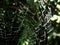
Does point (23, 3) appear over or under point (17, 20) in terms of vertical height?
over

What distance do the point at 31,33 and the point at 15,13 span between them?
1.47 ft

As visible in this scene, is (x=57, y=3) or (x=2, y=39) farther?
(x=2, y=39)

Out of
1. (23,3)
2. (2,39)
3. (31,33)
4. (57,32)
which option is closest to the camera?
(57,32)

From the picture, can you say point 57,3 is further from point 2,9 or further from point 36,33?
point 2,9

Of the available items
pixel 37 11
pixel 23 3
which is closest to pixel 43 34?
pixel 37 11

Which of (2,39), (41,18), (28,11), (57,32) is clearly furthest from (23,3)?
(57,32)

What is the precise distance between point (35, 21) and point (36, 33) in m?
0.16

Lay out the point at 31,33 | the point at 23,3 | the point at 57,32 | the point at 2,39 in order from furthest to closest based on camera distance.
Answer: the point at 2,39 → the point at 23,3 → the point at 31,33 → the point at 57,32

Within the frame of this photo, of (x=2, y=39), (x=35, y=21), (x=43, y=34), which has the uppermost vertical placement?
(x=35, y=21)

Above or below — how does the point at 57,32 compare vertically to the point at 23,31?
above

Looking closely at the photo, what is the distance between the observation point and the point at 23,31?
2793mm

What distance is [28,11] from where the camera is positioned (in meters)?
2.83

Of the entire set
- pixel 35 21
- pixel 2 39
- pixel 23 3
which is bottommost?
pixel 2 39

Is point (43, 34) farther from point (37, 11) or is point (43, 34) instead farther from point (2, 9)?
point (2, 9)
